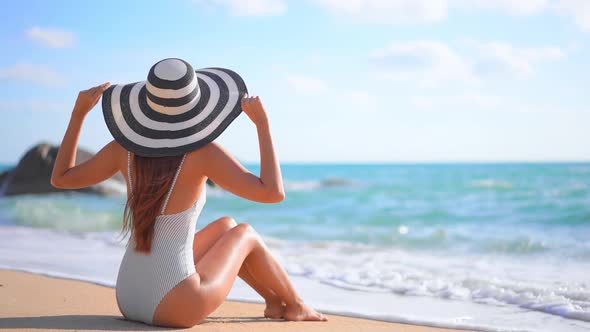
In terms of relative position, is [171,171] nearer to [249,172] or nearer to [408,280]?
[249,172]

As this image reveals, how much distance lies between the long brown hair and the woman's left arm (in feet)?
0.59

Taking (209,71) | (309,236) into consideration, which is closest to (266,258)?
(209,71)

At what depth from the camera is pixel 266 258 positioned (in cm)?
366

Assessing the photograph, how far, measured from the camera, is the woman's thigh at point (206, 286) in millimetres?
3215

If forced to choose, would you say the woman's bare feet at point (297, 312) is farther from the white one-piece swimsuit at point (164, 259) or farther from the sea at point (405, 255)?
the white one-piece swimsuit at point (164, 259)

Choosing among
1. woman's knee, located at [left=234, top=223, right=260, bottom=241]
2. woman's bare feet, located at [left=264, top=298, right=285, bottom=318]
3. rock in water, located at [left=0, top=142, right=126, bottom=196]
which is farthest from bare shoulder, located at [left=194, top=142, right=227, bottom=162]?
rock in water, located at [left=0, top=142, right=126, bottom=196]

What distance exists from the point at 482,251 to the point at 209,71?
6179 millimetres

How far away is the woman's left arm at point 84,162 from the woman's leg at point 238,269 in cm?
70

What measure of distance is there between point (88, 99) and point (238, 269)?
3.98 ft

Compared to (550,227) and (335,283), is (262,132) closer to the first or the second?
(335,283)

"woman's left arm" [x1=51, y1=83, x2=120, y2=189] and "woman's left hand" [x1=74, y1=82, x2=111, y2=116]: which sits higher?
"woman's left hand" [x1=74, y1=82, x2=111, y2=116]

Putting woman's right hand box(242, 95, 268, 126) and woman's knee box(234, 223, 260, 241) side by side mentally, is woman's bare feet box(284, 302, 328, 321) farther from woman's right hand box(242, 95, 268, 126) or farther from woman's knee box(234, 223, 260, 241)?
woman's right hand box(242, 95, 268, 126)

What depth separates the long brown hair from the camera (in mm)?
3127

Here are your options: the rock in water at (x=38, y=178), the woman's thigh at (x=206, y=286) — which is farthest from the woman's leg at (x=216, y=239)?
the rock in water at (x=38, y=178)
